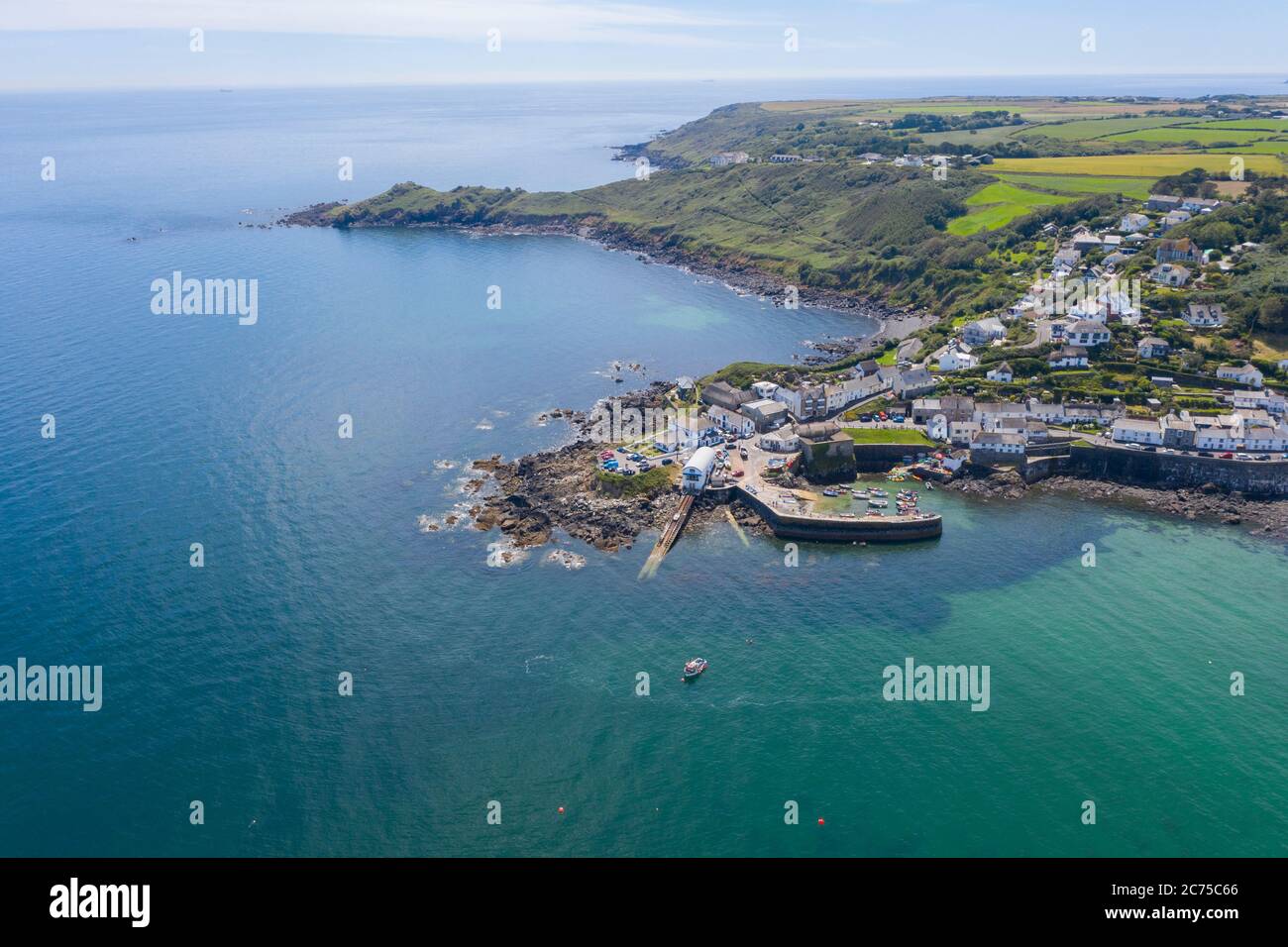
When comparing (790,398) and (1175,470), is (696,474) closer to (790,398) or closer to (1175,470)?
(790,398)

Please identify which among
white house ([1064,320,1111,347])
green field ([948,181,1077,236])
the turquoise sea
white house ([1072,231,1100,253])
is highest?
green field ([948,181,1077,236])

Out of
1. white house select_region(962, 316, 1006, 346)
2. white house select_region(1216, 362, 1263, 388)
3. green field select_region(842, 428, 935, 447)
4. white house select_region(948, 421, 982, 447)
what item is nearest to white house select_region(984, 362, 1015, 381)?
white house select_region(962, 316, 1006, 346)

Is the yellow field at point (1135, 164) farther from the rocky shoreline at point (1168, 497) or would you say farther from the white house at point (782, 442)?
the white house at point (782, 442)

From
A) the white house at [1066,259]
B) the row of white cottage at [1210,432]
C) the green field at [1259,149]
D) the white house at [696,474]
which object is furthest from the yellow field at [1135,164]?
the white house at [696,474]

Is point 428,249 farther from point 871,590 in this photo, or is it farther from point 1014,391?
point 871,590

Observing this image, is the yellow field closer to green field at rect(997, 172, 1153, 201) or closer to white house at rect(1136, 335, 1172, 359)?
green field at rect(997, 172, 1153, 201)

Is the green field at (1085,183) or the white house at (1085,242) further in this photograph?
the green field at (1085,183)

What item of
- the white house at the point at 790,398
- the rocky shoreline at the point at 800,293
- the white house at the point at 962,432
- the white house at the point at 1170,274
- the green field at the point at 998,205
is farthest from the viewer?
the green field at the point at 998,205

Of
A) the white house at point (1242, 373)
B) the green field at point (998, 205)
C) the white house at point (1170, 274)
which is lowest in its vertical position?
the white house at point (1242, 373)
